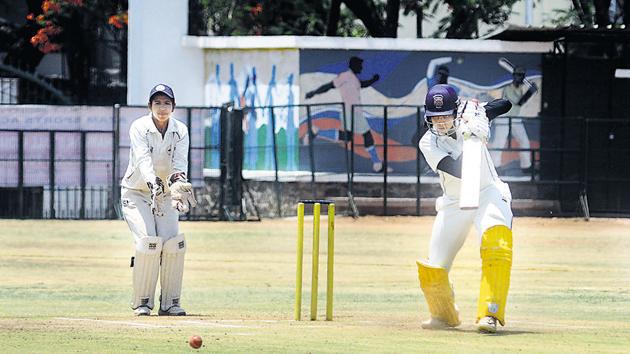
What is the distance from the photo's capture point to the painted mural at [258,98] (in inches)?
1302

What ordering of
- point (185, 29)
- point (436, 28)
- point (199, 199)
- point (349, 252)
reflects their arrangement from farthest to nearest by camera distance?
point (436, 28) → point (185, 29) → point (199, 199) → point (349, 252)

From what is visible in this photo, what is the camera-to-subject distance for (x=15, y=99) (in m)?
37.7

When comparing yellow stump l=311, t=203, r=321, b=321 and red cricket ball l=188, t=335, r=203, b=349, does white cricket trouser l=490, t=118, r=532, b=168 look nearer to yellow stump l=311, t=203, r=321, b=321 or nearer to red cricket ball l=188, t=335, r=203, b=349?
yellow stump l=311, t=203, r=321, b=321

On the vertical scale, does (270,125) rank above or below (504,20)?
below

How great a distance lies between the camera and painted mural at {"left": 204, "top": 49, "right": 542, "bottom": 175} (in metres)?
32.9

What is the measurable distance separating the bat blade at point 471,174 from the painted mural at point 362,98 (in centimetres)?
2028

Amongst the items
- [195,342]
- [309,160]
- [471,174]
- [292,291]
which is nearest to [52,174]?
[309,160]

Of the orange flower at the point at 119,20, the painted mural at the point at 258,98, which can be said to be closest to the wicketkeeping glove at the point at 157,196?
the painted mural at the point at 258,98

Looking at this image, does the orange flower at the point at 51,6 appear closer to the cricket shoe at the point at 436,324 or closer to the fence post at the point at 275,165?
the fence post at the point at 275,165

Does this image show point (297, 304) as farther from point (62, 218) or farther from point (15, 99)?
point (15, 99)

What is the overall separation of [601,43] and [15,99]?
1387cm

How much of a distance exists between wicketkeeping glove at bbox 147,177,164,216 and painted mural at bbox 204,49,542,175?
59.2 feet

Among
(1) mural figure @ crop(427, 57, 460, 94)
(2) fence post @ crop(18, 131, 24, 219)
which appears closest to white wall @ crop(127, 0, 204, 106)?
(2) fence post @ crop(18, 131, 24, 219)

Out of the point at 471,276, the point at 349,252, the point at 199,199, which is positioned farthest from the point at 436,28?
the point at 471,276
